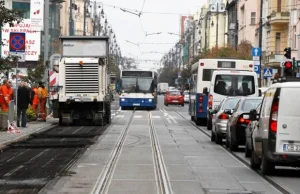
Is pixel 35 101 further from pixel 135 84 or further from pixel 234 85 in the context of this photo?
pixel 135 84

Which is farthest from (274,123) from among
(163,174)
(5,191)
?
(5,191)

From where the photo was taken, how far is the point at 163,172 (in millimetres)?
16906

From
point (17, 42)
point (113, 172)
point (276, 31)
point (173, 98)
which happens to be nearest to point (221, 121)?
point (17, 42)

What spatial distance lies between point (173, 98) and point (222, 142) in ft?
182

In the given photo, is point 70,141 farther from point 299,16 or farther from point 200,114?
point 299,16

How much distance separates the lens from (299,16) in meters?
59.8

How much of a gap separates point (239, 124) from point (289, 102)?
7.17 meters

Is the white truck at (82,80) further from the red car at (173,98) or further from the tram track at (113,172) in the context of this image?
the red car at (173,98)

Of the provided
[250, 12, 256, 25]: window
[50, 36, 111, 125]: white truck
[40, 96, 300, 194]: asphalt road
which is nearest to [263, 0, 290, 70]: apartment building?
[250, 12, 256, 25]: window

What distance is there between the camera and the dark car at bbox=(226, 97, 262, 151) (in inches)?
895

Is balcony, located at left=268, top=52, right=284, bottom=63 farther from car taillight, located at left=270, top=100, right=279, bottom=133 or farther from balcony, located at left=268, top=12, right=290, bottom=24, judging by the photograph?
car taillight, located at left=270, top=100, right=279, bottom=133

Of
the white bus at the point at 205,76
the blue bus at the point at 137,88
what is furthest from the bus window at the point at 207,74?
the blue bus at the point at 137,88

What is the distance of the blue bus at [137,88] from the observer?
2312 inches

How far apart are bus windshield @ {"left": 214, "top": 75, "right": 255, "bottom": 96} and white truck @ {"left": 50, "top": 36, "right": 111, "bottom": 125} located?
5191 mm
